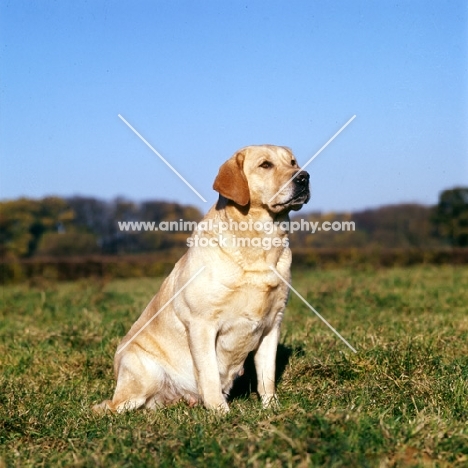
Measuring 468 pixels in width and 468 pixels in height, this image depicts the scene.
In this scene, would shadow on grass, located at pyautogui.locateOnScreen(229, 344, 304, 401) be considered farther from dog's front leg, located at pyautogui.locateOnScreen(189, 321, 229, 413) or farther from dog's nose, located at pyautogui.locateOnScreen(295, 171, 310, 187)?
dog's nose, located at pyautogui.locateOnScreen(295, 171, 310, 187)

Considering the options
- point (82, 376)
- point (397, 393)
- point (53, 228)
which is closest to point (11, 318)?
point (82, 376)

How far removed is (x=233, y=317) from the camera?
16.0 feet

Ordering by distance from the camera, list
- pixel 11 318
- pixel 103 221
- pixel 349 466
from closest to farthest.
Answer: pixel 349 466
pixel 11 318
pixel 103 221

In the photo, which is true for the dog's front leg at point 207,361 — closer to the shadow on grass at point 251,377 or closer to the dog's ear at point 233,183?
the shadow on grass at point 251,377

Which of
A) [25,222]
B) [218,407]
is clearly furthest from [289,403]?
[25,222]

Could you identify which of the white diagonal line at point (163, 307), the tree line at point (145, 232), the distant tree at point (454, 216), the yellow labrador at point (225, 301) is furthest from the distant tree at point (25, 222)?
the yellow labrador at point (225, 301)

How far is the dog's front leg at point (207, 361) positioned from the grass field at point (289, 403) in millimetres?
210

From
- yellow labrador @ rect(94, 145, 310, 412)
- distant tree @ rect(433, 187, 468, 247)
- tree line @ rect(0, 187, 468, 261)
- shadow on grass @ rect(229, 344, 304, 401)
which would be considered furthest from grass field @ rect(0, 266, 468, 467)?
tree line @ rect(0, 187, 468, 261)

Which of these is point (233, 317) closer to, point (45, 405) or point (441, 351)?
point (45, 405)

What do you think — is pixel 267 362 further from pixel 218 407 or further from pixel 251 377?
pixel 251 377

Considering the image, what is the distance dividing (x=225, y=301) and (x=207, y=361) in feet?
1.64

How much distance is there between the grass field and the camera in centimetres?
324

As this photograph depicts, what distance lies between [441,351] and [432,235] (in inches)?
1224

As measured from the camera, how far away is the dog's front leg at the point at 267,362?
5156mm
